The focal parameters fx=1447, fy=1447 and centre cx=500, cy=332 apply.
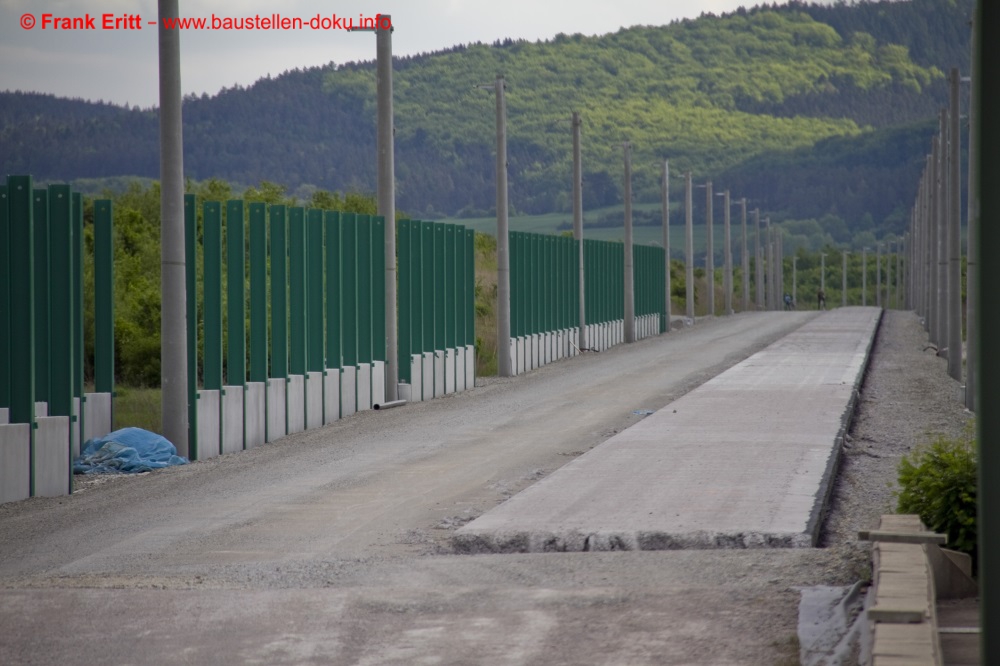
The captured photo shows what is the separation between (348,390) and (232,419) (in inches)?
175

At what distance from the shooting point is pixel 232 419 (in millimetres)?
17094

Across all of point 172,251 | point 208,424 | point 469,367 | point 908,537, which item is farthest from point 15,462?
point 469,367

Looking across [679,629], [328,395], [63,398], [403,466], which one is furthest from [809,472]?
[328,395]

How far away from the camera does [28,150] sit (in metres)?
55.7

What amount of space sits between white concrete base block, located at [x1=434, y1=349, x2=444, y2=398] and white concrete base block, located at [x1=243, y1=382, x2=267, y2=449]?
26.8 feet

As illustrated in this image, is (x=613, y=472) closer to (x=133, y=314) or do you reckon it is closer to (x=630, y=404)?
(x=630, y=404)

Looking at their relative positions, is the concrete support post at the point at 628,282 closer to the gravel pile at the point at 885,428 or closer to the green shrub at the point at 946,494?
the gravel pile at the point at 885,428

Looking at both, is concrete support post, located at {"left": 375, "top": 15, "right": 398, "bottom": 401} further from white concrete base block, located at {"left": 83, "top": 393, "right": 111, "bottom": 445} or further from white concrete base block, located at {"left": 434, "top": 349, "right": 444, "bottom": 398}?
white concrete base block, located at {"left": 83, "top": 393, "right": 111, "bottom": 445}

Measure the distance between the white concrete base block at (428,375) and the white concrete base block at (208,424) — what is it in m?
8.85

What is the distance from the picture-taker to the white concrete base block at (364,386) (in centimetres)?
2203

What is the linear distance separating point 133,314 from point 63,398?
15645 millimetres

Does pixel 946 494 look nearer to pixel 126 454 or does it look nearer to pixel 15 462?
pixel 15 462

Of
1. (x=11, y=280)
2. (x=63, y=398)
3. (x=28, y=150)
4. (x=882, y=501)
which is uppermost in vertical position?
(x=28, y=150)

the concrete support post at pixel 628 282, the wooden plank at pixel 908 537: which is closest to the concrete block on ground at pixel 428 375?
the wooden plank at pixel 908 537
